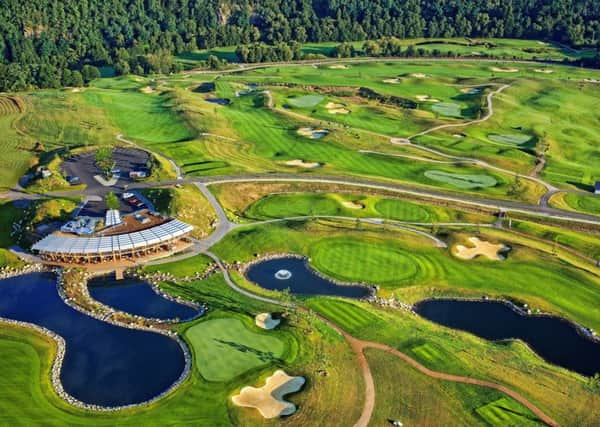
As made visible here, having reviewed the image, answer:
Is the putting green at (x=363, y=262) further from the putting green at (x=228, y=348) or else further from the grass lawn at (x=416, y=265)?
the putting green at (x=228, y=348)

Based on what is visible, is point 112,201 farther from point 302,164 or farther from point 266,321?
point 302,164

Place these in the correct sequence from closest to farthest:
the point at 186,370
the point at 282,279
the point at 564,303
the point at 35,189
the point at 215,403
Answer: the point at 215,403
the point at 186,370
the point at 564,303
the point at 282,279
the point at 35,189

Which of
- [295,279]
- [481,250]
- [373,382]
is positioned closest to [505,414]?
[373,382]

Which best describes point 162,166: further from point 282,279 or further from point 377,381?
point 377,381

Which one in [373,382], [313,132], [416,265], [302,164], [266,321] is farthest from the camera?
[313,132]

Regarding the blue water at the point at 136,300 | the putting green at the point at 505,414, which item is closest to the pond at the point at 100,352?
the blue water at the point at 136,300

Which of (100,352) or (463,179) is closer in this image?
(100,352)

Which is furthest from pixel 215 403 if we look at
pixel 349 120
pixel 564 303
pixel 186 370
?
pixel 349 120

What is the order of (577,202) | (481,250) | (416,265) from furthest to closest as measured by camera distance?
(577,202), (481,250), (416,265)
